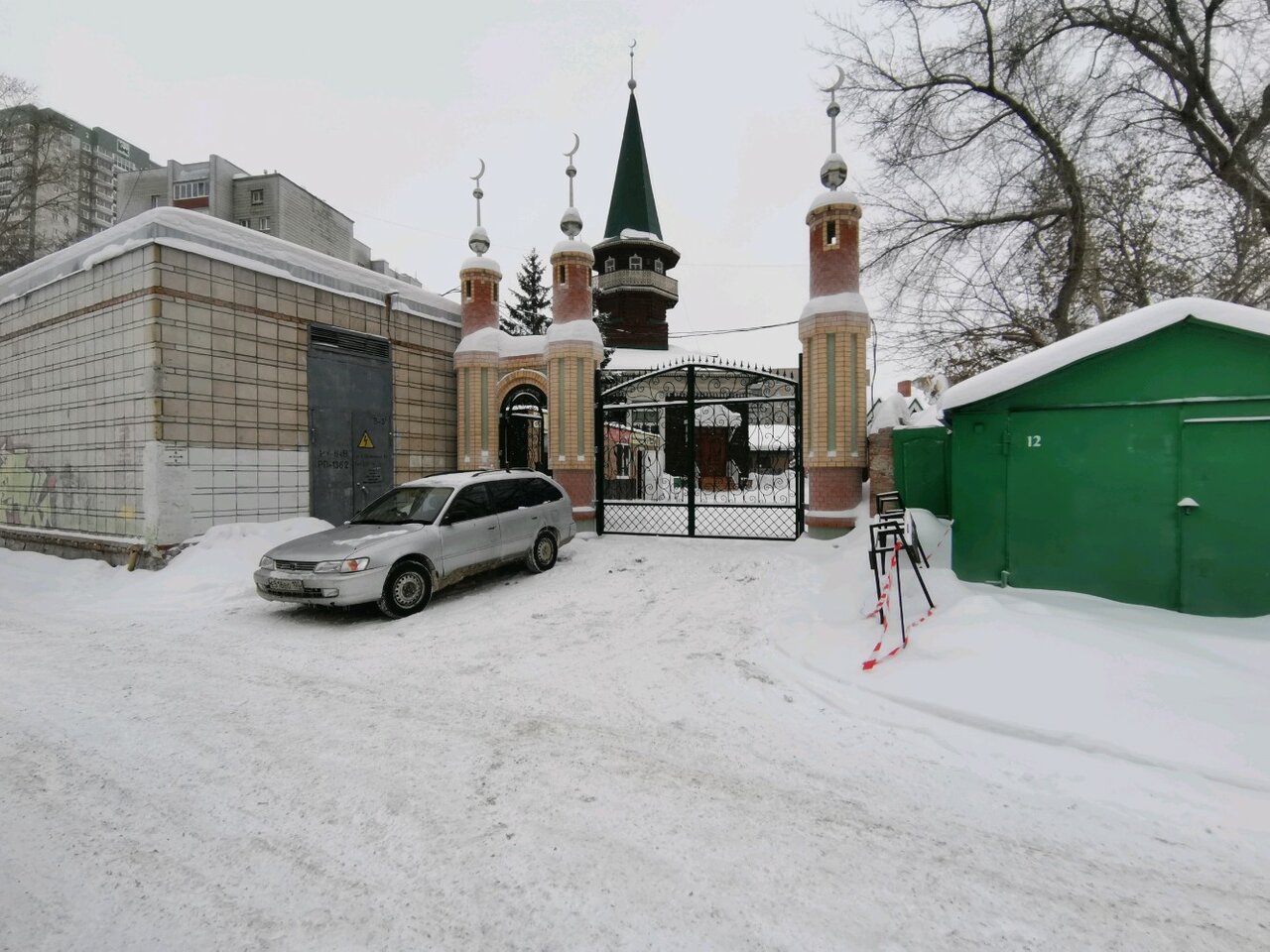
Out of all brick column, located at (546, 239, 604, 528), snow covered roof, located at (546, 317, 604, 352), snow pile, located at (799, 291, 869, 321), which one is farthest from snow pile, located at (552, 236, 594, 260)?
snow pile, located at (799, 291, 869, 321)

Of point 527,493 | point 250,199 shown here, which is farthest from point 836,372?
point 250,199

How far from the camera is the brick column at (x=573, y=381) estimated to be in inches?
436

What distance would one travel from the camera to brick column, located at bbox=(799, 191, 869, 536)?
364 inches

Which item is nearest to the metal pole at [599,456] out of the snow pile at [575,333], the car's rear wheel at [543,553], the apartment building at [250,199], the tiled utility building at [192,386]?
the snow pile at [575,333]

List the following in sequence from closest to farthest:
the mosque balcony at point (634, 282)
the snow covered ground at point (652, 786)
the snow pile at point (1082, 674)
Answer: the snow covered ground at point (652, 786)
the snow pile at point (1082, 674)
the mosque balcony at point (634, 282)

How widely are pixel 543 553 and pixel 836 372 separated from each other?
5727 mm

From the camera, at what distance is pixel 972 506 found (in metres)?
6.05

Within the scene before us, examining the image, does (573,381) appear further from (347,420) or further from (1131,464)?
(1131,464)

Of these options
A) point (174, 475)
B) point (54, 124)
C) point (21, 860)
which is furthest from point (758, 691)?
point (54, 124)

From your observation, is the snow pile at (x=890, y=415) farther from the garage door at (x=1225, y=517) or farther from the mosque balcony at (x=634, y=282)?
the mosque balcony at (x=634, y=282)

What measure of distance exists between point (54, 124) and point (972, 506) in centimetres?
3130

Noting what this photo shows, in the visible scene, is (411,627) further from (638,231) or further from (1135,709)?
(638,231)

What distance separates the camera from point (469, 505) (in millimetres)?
7645

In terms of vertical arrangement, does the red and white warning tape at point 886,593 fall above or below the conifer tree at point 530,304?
below
